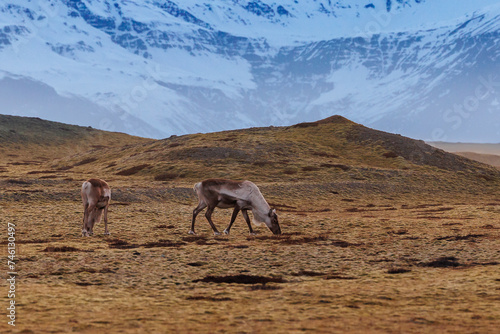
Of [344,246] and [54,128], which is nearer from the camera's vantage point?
[344,246]

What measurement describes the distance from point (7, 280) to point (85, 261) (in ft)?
12.5

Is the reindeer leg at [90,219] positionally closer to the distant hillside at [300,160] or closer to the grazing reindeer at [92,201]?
the grazing reindeer at [92,201]

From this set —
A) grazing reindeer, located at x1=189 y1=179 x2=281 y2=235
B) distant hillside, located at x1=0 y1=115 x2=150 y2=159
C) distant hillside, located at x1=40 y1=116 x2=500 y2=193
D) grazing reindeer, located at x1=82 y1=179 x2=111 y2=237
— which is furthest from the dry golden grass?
distant hillside, located at x1=0 y1=115 x2=150 y2=159

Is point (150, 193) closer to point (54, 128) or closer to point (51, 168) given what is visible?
point (51, 168)

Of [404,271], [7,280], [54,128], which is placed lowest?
[7,280]

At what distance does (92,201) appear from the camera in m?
29.8

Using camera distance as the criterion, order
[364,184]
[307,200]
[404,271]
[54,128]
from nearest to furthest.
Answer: [404,271], [307,200], [364,184], [54,128]

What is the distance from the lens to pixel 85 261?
21703mm

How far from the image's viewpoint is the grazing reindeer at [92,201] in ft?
97.6

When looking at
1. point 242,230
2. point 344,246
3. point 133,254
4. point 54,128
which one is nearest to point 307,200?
point 242,230

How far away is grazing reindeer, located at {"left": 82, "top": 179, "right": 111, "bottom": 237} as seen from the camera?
29.8 m

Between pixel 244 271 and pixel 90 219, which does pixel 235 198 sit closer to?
pixel 90 219

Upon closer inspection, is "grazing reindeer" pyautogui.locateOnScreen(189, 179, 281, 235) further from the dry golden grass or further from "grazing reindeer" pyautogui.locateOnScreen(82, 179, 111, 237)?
"grazing reindeer" pyautogui.locateOnScreen(82, 179, 111, 237)

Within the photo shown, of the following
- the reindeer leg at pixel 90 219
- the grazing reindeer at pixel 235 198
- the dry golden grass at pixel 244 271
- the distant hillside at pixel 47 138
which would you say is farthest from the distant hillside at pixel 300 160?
the reindeer leg at pixel 90 219
